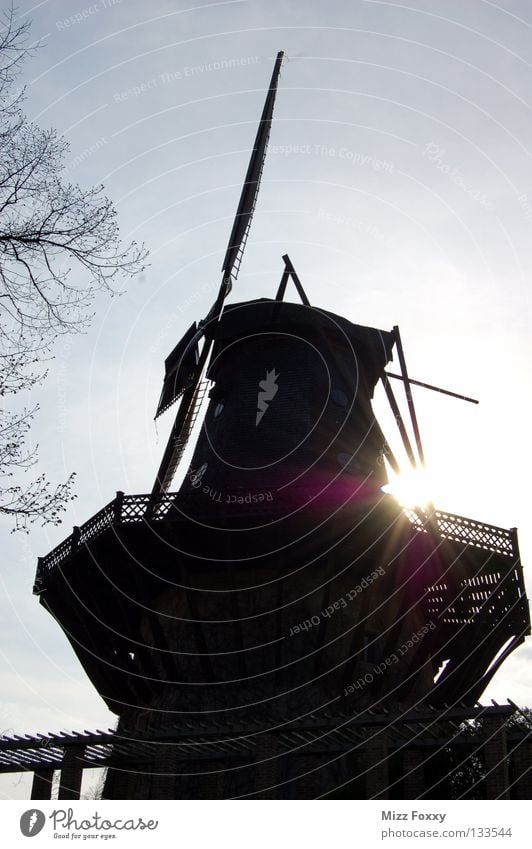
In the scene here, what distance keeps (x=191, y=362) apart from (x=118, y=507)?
6.15 m

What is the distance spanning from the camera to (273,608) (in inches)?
770

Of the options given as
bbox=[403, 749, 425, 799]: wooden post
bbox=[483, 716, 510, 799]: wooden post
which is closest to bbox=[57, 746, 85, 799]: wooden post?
bbox=[403, 749, 425, 799]: wooden post

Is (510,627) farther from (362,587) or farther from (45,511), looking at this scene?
(45,511)

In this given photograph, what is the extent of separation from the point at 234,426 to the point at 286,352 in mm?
2381

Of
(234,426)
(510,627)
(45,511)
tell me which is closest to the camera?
(45,511)

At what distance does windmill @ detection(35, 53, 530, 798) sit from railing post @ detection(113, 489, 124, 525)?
29 mm

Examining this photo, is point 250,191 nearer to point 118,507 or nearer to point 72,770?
point 118,507

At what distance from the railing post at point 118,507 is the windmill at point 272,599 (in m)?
0.03

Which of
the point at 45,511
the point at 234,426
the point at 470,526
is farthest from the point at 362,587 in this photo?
the point at 45,511

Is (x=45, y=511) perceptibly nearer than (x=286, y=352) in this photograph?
Yes

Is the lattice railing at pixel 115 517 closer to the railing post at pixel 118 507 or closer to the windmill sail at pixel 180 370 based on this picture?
the railing post at pixel 118 507

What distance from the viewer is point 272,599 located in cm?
1970
